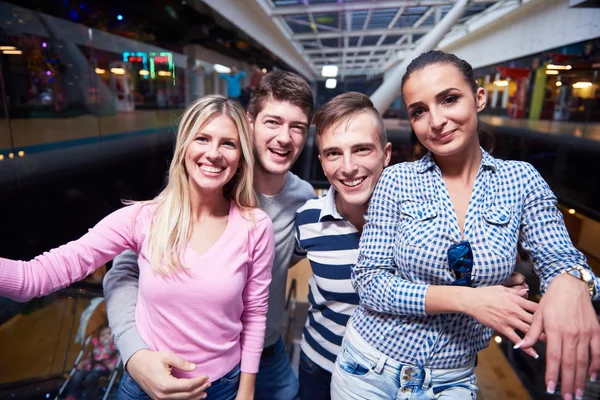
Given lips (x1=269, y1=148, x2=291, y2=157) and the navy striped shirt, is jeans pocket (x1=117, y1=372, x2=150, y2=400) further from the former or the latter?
lips (x1=269, y1=148, x2=291, y2=157)

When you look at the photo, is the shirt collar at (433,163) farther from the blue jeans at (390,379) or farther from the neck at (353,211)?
the blue jeans at (390,379)

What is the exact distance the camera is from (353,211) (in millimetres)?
1167

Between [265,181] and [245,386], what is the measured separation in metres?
0.73

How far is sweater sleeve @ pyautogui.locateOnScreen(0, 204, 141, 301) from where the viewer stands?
32.2 inches

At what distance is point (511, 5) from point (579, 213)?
8.58ft

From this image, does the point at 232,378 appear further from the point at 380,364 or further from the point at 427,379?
the point at 427,379

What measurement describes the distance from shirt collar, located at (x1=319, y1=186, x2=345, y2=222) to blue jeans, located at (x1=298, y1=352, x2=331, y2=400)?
589 millimetres

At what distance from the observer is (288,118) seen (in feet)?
4.21

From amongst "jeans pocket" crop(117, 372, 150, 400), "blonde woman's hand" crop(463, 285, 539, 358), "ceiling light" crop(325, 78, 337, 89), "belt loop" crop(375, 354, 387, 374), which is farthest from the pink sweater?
"ceiling light" crop(325, 78, 337, 89)

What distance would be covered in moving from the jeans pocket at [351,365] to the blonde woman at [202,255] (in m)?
0.28

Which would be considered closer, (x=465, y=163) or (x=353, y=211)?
(x=465, y=163)

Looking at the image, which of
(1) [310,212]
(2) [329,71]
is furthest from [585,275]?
(2) [329,71]

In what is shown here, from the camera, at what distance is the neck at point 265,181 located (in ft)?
4.39

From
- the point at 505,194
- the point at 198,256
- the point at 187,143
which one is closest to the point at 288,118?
the point at 187,143
